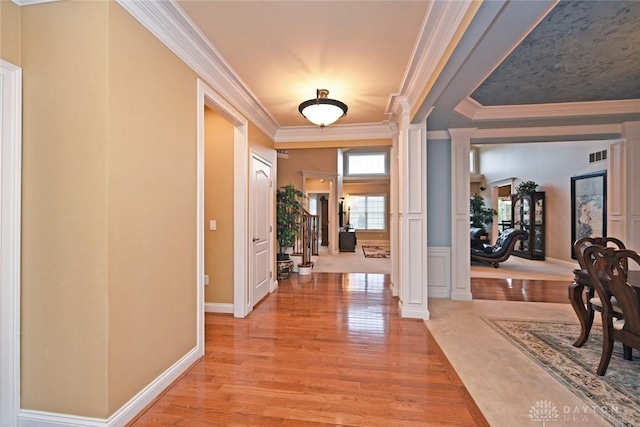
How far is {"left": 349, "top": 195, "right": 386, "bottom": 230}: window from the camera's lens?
Result: 11.8m

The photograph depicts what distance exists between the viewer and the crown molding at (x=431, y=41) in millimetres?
1682

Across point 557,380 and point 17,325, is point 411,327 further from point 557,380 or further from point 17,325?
point 17,325

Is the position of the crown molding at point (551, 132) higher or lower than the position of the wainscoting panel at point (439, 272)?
higher

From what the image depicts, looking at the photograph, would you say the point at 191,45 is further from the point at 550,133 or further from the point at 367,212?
the point at 367,212

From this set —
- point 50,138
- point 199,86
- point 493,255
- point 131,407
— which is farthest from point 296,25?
point 493,255

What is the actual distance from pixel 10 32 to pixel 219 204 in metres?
2.14

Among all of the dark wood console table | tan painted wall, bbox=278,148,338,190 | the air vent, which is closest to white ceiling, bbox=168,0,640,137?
the air vent

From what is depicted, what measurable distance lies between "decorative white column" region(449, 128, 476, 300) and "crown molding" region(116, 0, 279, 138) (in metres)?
3.02

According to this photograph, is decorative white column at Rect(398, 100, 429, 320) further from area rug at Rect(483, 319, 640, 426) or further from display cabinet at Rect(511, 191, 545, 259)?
display cabinet at Rect(511, 191, 545, 259)

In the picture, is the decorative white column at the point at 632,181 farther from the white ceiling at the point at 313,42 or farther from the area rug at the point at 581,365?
the white ceiling at the point at 313,42

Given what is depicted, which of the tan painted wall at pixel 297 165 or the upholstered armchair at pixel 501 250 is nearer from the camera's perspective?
the upholstered armchair at pixel 501 250

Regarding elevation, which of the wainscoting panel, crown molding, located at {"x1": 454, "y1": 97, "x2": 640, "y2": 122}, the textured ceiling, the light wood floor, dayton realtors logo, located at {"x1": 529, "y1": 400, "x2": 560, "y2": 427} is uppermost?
the textured ceiling

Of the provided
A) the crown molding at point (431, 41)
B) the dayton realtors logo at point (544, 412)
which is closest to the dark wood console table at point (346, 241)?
the crown molding at point (431, 41)

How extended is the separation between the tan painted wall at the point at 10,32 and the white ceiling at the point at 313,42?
93 centimetres
